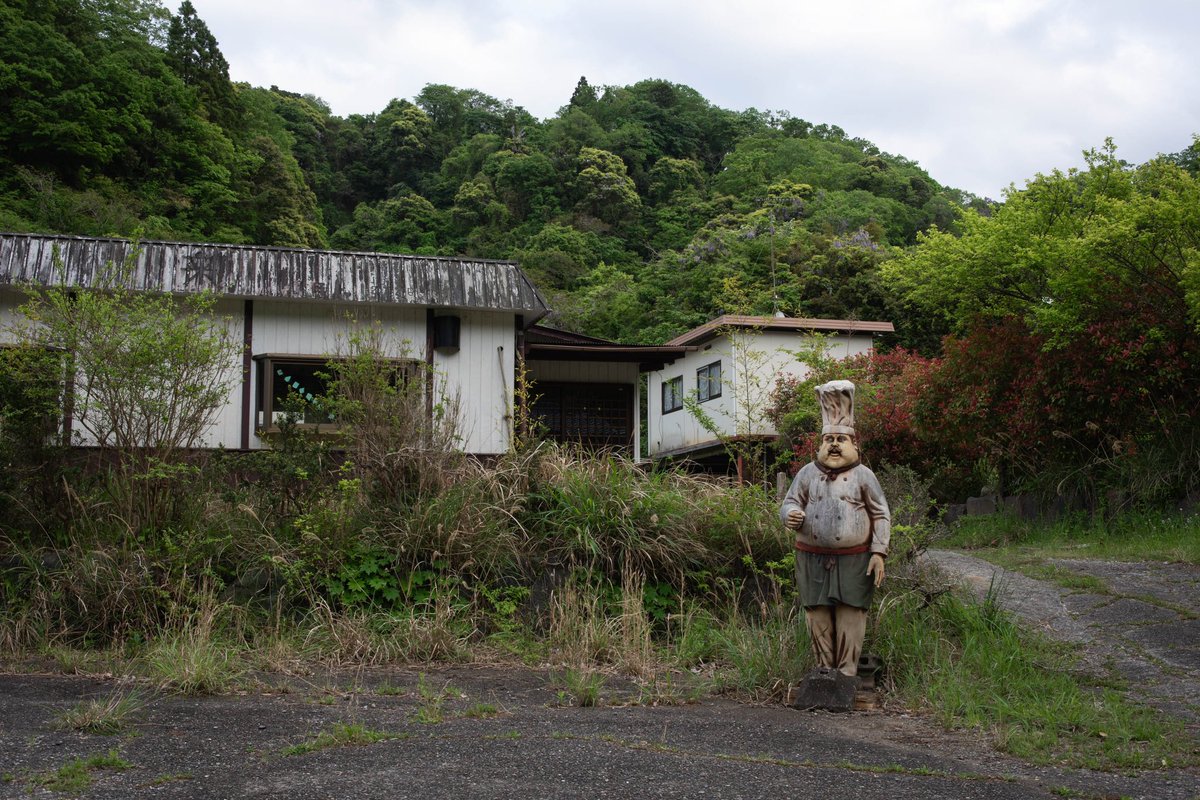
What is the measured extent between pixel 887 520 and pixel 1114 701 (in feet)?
5.47

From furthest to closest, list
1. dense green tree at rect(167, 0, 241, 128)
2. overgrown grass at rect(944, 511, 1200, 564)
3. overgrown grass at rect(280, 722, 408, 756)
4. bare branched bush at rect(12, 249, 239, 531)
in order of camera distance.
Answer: dense green tree at rect(167, 0, 241, 128)
overgrown grass at rect(944, 511, 1200, 564)
bare branched bush at rect(12, 249, 239, 531)
overgrown grass at rect(280, 722, 408, 756)

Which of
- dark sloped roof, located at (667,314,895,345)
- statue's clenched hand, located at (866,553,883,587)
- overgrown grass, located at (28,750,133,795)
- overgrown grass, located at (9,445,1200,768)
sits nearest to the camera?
overgrown grass, located at (28,750,133,795)

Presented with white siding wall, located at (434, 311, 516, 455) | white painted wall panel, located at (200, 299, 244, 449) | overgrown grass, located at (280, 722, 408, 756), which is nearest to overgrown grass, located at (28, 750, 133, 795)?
overgrown grass, located at (280, 722, 408, 756)

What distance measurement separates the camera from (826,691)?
659cm

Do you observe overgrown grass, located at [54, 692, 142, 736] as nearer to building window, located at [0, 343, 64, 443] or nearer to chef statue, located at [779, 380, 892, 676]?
building window, located at [0, 343, 64, 443]

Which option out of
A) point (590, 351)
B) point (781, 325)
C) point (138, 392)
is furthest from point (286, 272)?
point (781, 325)

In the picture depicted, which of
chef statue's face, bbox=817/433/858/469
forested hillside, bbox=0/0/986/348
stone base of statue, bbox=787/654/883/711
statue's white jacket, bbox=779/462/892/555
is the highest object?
forested hillside, bbox=0/0/986/348

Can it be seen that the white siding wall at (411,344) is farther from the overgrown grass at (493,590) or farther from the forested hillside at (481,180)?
the forested hillside at (481,180)

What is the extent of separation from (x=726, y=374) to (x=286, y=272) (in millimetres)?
11538

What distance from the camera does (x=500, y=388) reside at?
15.5 m

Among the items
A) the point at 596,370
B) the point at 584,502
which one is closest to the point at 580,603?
the point at 584,502

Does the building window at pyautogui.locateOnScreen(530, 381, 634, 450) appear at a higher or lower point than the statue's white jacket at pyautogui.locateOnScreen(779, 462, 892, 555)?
higher

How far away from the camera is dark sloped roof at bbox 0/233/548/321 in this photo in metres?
14.0

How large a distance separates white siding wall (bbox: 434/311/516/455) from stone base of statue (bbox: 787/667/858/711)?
9.04 metres
